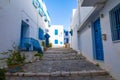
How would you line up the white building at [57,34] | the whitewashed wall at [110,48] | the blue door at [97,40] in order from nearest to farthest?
the whitewashed wall at [110,48], the blue door at [97,40], the white building at [57,34]

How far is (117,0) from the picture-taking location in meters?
4.06

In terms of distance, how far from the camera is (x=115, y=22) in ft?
14.7

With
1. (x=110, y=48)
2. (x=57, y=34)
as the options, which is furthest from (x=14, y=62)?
(x=57, y=34)

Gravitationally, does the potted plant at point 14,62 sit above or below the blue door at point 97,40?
below

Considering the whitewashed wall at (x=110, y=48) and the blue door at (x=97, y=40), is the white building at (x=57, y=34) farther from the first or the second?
the whitewashed wall at (x=110, y=48)

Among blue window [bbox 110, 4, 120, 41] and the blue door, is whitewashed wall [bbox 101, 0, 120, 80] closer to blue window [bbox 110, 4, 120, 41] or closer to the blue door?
blue window [bbox 110, 4, 120, 41]

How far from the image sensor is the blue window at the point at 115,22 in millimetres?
4271

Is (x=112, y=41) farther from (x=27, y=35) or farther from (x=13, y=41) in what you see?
(x=27, y=35)

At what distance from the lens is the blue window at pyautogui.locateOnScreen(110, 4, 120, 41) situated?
4.27 metres

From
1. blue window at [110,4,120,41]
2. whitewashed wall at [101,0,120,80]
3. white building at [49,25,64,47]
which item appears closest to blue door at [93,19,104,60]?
whitewashed wall at [101,0,120,80]

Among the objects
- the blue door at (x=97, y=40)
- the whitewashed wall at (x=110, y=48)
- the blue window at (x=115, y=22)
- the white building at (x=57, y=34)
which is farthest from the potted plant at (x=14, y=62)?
the white building at (x=57, y=34)

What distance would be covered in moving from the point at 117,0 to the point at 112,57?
2.03 meters

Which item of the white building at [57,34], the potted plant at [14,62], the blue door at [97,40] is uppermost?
the white building at [57,34]

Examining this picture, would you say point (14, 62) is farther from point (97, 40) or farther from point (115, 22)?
point (115, 22)
